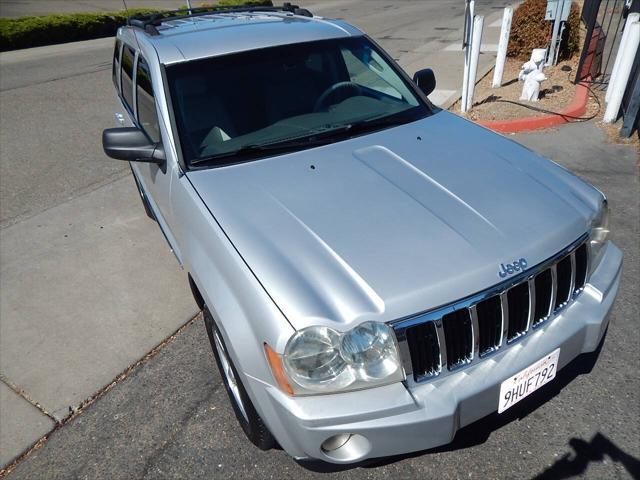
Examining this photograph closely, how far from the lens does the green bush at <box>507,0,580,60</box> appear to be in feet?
30.3

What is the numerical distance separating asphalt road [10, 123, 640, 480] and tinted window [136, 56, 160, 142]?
1.49 meters

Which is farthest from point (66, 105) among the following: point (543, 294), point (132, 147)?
point (543, 294)

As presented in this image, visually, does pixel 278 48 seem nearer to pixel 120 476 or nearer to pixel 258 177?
pixel 258 177

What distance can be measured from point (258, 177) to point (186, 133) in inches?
23.3

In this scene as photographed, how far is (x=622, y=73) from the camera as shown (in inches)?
233

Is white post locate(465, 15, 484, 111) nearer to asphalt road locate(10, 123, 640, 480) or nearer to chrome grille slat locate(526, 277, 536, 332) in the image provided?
asphalt road locate(10, 123, 640, 480)

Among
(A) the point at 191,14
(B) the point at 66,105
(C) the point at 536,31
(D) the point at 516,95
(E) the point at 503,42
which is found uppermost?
(A) the point at 191,14

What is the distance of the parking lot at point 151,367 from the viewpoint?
2.36 m

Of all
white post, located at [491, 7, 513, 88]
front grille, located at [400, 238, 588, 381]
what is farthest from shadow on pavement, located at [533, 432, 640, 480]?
white post, located at [491, 7, 513, 88]

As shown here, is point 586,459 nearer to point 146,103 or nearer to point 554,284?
point 554,284

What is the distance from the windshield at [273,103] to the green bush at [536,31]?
7622 millimetres

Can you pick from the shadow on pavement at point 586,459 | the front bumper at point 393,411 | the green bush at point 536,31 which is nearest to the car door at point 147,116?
the front bumper at point 393,411

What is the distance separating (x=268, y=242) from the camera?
209cm

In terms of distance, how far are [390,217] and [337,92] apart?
1398mm
